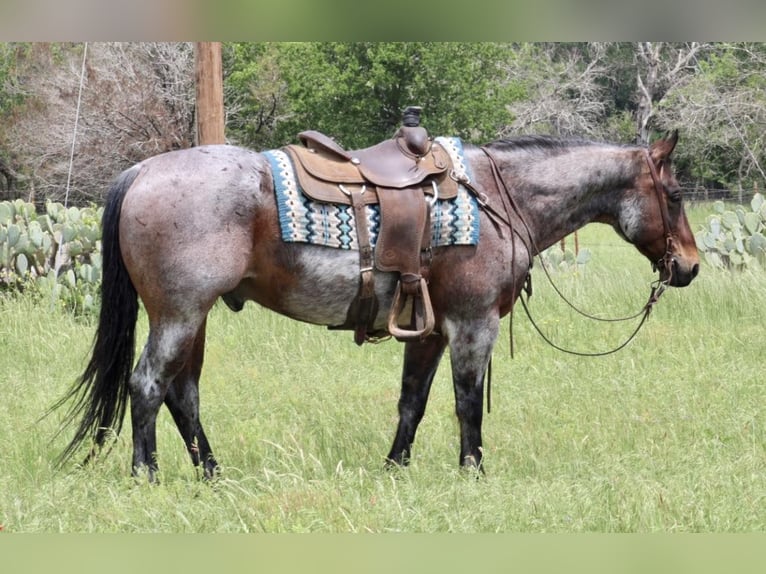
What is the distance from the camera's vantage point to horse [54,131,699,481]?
15.4ft

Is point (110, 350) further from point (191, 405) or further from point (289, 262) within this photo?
point (289, 262)

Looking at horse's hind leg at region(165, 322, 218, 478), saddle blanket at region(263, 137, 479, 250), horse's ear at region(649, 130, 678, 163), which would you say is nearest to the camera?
saddle blanket at region(263, 137, 479, 250)

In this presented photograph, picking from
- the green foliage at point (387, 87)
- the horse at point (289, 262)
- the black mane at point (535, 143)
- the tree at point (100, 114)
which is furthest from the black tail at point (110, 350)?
the tree at point (100, 114)

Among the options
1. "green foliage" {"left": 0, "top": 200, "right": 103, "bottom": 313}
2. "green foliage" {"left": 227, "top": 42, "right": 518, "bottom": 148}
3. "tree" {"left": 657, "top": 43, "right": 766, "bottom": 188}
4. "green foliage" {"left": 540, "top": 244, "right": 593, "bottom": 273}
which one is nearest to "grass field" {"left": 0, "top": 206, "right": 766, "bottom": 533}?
"green foliage" {"left": 0, "top": 200, "right": 103, "bottom": 313}

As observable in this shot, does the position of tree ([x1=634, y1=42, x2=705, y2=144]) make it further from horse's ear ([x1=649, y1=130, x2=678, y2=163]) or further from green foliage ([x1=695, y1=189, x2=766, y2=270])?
horse's ear ([x1=649, y1=130, x2=678, y2=163])

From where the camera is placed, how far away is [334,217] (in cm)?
488

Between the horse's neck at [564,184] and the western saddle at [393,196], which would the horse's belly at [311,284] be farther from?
the horse's neck at [564,184]

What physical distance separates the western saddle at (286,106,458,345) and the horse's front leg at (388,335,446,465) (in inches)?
15.6

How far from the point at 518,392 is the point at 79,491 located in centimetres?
336

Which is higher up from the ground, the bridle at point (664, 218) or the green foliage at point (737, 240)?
the green foliage at point (737, 240)

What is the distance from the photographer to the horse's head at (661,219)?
5455mm

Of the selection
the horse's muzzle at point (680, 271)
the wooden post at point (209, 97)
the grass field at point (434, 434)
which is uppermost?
the wooden post at point (209, 97)

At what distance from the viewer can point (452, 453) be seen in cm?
575

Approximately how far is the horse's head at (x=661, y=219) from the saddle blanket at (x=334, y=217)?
1007 millimetres
